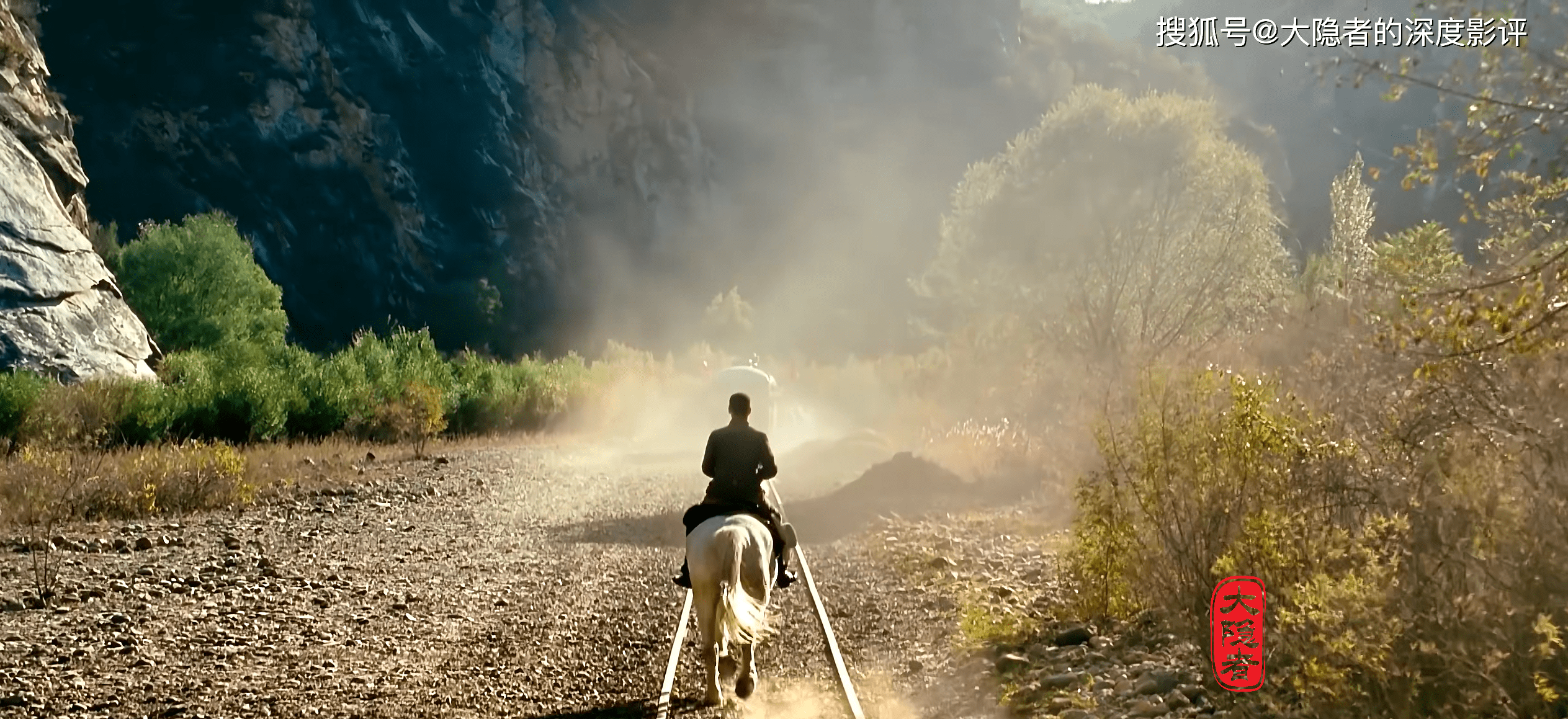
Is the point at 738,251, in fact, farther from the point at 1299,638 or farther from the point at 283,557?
the point at 1299,638

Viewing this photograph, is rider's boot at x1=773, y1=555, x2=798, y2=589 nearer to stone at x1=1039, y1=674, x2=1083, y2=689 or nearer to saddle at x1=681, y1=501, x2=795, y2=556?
saddle at x1=681, y1=501, x2=795, y2=556

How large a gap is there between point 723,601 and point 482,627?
367cm

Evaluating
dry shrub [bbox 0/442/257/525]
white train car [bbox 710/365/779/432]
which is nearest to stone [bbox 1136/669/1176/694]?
dry shrub [bbox 0/442/257/525]

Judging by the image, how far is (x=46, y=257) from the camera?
29.2 meters

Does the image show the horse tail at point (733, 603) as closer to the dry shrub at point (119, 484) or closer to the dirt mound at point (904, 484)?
the dry shrub at point (119, 484)

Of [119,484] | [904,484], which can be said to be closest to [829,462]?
[904,484]

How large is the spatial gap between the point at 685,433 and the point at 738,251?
75258 millimetres

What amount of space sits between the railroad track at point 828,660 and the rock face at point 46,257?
24.5 meters

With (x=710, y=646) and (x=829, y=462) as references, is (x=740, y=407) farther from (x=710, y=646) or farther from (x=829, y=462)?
(x=829, y=462)

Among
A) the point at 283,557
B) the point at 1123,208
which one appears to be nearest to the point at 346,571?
the point at 283,557

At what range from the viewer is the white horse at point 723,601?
7168mm

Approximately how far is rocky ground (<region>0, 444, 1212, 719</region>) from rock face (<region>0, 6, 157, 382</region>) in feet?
49.4

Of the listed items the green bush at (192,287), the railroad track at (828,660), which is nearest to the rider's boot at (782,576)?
the railroad track at (828,660)

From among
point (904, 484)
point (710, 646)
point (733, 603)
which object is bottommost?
point (710, 646)
